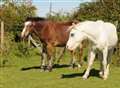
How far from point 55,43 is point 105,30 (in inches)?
130

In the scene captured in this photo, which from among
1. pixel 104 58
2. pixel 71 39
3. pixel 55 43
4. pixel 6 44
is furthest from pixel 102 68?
pixel 6 44

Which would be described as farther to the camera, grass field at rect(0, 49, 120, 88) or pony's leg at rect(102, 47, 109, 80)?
pony's leg at rect(102, 47, 109, 80)

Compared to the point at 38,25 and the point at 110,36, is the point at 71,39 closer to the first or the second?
the point at 110,36

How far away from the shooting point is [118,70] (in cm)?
1452

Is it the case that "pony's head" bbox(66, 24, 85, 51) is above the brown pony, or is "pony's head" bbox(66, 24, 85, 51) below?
above

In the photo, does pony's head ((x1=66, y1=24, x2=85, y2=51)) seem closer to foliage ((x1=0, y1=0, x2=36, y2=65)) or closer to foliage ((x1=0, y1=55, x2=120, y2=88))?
foliage ((x1=0, y1=55, x2=120, y2=88))

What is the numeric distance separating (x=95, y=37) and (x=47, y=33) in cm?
343

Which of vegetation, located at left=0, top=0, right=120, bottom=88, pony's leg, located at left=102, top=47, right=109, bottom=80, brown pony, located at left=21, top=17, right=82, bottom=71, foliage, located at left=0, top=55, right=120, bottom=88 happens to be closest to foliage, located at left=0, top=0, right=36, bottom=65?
vegetation, located at left=0, top=0, right=120, bottom=88

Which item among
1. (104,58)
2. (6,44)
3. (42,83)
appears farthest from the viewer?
(6,44)

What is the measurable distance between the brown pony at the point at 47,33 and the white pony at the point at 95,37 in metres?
2.85

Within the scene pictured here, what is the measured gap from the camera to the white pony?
11586mm

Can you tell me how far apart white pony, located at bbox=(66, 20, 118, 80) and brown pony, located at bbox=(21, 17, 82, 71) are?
285 centimetres

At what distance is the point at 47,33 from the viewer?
49.1 ft

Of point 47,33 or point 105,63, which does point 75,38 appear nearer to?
point 105,63
